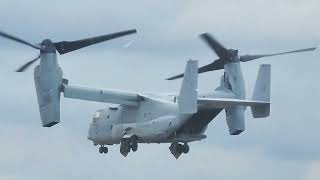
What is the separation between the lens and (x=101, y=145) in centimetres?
14012

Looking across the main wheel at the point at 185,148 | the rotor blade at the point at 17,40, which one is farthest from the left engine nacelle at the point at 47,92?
the main wheel at the point at 185,148

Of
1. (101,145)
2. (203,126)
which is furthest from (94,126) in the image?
(203,126)

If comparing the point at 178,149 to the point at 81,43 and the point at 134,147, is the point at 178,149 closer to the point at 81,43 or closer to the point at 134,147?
the point at 134,147

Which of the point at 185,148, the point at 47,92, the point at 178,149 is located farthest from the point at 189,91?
the point at 185,148

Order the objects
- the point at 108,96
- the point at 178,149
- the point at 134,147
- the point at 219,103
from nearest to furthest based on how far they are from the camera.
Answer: the point at 219,103 < the point at 134,147 < the point at 178,149 < the point at 108,96

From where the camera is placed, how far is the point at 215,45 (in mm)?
137250

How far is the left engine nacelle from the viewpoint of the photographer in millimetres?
122438

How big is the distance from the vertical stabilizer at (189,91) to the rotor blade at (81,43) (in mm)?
5362

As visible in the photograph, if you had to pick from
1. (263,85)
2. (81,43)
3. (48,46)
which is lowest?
(263,85)

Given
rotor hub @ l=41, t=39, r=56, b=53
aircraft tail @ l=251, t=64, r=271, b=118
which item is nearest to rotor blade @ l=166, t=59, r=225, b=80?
aircraft tail @ l=251, t=64, r=271, b=118

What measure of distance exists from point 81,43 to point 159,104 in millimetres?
12390

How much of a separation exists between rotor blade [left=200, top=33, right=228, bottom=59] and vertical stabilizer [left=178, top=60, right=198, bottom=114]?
1211 centimetres

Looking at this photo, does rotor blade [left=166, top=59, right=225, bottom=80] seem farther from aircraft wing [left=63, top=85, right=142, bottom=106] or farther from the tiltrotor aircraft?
aircraft wing [left=63, top=85, right=142, bottom=106]

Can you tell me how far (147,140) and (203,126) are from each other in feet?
15.2
